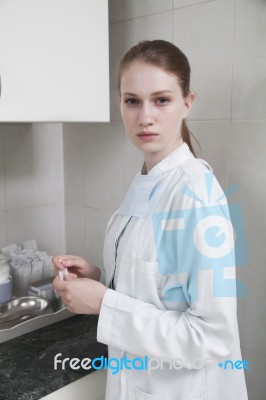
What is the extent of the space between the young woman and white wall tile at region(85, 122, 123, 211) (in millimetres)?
525

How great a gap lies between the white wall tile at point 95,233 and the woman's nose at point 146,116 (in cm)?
74

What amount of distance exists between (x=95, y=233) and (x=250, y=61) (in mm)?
896

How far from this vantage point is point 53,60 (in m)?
1.02

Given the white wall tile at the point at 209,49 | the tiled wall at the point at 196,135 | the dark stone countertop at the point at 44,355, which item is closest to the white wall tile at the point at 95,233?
the tiled wall at the point at 196,135

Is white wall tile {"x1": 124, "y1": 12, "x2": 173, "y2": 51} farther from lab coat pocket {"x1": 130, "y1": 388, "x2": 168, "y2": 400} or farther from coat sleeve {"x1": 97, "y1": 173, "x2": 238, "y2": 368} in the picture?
lab coat pocket {"x1": 130, "y1": 388, "x2": 168, "y2": 400}

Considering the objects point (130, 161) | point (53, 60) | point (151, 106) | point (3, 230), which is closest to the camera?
point (151, 106)

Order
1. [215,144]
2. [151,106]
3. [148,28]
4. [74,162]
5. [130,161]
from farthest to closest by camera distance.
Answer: [74,162] → [130,161] → [148,28] → [215,144] → [151,106]

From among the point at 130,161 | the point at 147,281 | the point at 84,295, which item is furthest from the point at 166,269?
the point at 130,161

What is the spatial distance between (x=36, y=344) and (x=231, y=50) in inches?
41.2

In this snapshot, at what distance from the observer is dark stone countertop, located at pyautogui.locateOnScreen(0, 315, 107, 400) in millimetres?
975

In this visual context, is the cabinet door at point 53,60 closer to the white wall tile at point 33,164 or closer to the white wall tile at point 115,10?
the white wall tile at point 115,10

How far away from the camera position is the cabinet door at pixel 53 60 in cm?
95

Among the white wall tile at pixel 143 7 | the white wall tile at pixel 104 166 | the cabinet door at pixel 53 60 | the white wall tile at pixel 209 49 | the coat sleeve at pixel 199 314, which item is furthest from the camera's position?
the white wall tile at pixel 104 166

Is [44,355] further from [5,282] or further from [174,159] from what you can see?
[174,159]
